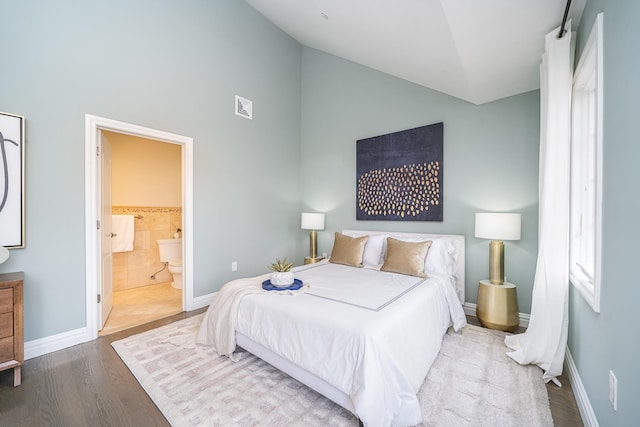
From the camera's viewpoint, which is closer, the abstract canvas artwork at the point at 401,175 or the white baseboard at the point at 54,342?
the white baseboard at the point at 54,342

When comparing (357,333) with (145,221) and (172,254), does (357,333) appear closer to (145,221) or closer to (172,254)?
(172,254)

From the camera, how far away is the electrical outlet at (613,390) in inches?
45.9

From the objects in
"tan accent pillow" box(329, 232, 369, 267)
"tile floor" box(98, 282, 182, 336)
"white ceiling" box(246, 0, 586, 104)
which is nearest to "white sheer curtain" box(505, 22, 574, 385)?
"white ceiling" box(246, 0, 586, 104)

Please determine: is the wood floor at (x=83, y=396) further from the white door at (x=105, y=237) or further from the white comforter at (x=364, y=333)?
the white comforter at (x=364, y=333)

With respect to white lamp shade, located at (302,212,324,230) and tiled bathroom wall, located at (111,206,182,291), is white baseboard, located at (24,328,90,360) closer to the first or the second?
tiled bathroom wall, located at (111,206,182,291)

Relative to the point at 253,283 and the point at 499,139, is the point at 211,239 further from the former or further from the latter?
the point at 499,139

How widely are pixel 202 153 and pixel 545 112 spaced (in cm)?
351

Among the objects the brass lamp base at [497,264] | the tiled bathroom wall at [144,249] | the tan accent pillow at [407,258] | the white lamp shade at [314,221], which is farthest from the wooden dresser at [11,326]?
the brass lamp base at [497,264]

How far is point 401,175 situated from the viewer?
3.61m

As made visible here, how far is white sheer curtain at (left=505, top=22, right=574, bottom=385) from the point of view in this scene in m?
1.91

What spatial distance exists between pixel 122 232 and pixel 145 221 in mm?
427

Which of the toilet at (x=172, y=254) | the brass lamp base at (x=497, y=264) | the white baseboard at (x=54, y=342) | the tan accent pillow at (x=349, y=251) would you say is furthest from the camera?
the toilet at (x=172, y=254)

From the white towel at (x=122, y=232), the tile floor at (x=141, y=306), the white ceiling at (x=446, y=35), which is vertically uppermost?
the white ceiling at (x=446, y=35)

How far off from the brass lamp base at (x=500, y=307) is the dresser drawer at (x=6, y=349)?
382 centimetres
